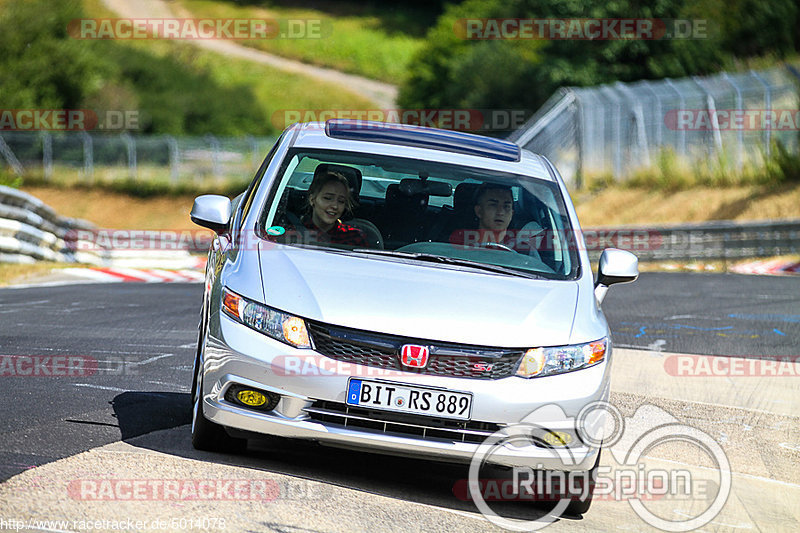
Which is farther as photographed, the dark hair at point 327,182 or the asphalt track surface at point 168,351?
the dark hair at point 327,182

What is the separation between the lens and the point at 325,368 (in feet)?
17.6

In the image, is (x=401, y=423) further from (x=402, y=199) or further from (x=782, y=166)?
A: (x=782, y=166)

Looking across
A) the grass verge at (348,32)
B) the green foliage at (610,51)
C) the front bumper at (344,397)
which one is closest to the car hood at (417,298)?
the front bumper at (344,397)

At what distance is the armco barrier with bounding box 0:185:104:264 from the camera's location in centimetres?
1808

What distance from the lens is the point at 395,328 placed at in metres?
5.38

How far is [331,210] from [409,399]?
5.17 feet

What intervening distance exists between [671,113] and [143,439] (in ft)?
83.9

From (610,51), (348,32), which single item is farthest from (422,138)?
(348,32)

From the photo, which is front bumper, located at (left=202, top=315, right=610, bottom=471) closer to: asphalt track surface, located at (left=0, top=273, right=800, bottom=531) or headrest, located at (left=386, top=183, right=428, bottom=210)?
asphalt track surface, located at (left=0, top=273, right=800, bottom=531)

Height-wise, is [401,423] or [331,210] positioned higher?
[331,210]

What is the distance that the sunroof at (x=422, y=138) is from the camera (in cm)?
709

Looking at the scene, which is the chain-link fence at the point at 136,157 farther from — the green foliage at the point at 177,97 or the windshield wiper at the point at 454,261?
the windshield wiper at the point at 454,261

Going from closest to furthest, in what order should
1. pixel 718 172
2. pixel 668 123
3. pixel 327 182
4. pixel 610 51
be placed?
pixel 327 182 → pixel 718 172 → pixel 668 123 → pixel 610 51

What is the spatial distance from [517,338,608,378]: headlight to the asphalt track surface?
73 centimetres
